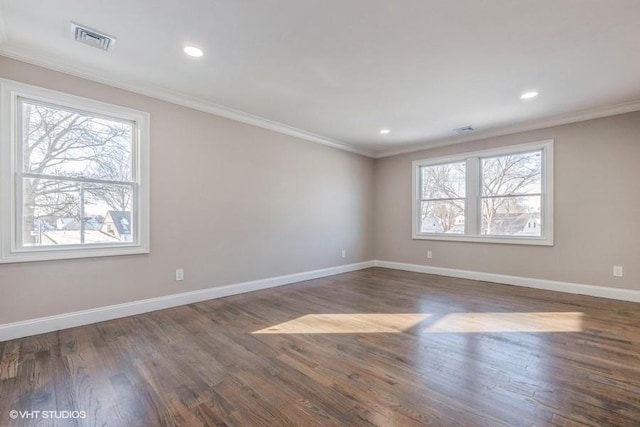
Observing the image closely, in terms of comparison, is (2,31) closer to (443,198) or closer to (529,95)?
(529,95)

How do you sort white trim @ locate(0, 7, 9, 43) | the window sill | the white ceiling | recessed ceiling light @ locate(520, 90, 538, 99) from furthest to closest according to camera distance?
the window sill, recessed ceiling light @ locate(520, 90, 538, 99), white trim @ locate(0, 7, 9, 43), the white ceiling

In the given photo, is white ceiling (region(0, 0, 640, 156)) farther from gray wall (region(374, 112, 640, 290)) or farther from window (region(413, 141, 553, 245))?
window (region(413, 141, 553, 245))

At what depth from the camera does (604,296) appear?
12.9 ft

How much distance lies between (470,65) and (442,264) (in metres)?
3.68

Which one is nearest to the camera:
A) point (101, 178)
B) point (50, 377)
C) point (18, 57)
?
point (50, 377)

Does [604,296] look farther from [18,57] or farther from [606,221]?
[18,57]

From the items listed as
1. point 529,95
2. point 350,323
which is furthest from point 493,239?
point 350,323

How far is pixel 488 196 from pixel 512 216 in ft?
1.59

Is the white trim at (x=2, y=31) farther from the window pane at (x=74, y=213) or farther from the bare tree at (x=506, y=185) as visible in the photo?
the bare tree at (x=506, y=185)

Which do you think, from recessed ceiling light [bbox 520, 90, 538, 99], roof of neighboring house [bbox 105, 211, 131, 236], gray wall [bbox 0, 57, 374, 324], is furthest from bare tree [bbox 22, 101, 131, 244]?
recessed ceiling light [bbox 520, 90, 538, 99]

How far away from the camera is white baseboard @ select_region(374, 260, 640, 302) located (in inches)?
151

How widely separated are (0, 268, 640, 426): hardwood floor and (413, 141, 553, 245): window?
151 cm

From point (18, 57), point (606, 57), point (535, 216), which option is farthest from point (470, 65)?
point (18, 57)

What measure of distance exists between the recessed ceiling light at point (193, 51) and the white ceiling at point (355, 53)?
60 millimetres
